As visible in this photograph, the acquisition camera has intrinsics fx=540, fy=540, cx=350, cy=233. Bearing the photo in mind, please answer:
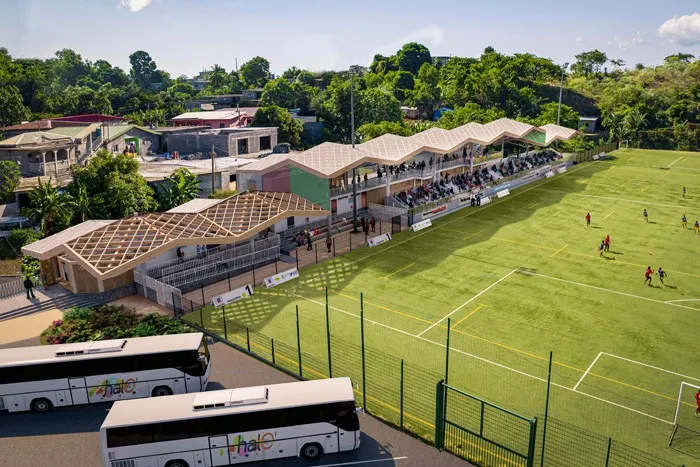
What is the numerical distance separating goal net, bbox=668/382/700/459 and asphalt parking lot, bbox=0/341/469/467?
8.54m

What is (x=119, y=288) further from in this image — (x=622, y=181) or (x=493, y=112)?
(x=493, y=112)

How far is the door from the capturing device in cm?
2264

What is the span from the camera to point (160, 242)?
34125 millimetres

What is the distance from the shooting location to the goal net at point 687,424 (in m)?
20.6

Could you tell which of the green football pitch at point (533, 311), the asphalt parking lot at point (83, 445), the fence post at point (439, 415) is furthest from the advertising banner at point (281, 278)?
the fence post at point (439, 415)

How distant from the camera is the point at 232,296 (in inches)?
1277

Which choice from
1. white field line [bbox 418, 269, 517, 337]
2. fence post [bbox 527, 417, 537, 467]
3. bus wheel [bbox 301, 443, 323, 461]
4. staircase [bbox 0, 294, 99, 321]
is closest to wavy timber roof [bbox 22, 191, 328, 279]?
staircase [bbox 0, 294, 99, 321]

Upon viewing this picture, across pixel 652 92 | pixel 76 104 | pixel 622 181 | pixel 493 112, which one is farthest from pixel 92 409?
pixel 652 92

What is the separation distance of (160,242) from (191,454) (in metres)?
18.1

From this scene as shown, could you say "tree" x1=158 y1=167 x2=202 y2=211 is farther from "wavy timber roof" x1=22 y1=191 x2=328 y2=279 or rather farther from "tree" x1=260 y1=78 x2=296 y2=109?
"tree" x1=260 y1=78 x2=296 y2=109

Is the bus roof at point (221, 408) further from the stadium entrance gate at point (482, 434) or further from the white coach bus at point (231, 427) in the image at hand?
the stadium entrance gate at point (482, 434)

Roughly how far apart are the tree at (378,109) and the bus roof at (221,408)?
9522 centimetres

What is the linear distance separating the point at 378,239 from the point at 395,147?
566 inches

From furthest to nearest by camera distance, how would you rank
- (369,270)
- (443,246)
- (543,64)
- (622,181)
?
(543,64) → (622,181) → (443,246) → (369,270)
